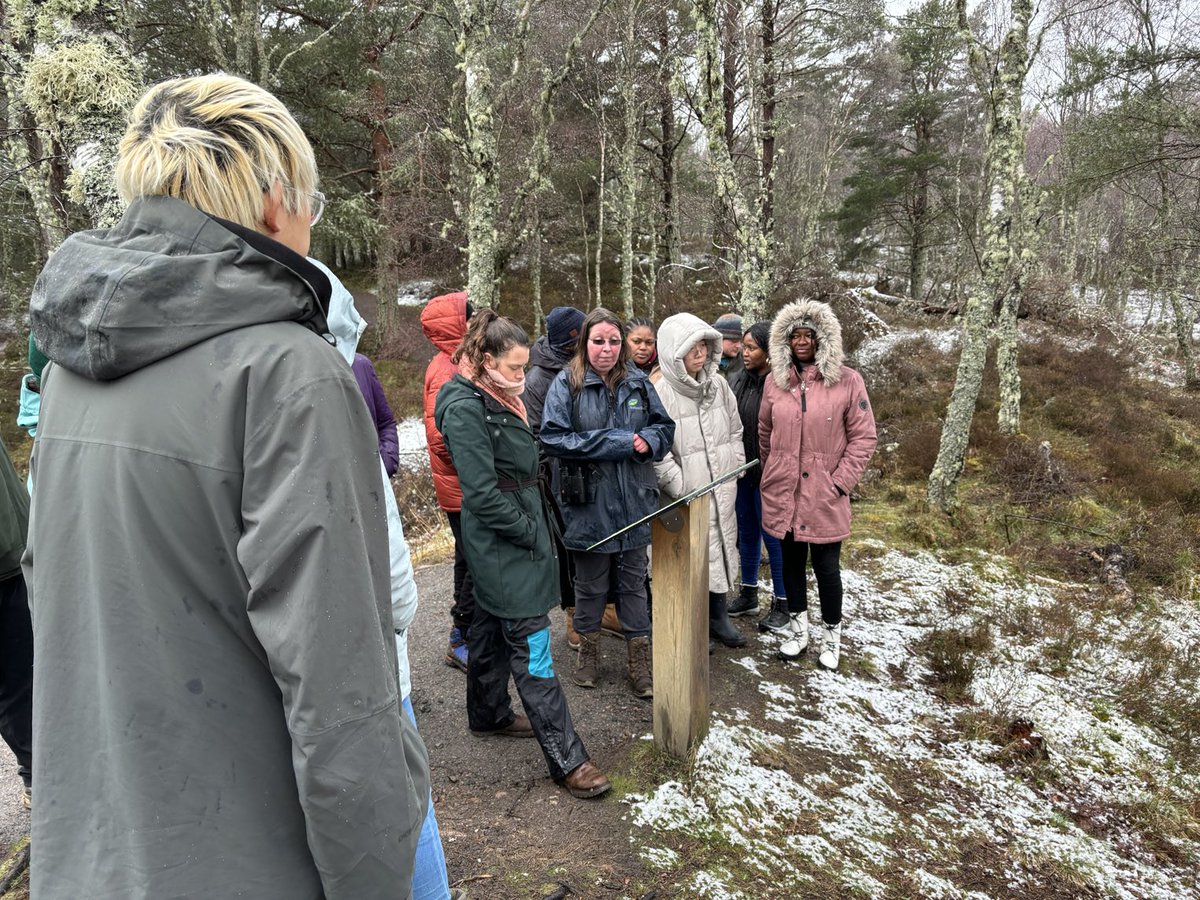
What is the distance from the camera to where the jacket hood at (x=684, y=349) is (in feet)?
13.7

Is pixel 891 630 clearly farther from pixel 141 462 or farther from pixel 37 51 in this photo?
pixel 37 51

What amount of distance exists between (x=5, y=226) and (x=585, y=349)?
1923cm

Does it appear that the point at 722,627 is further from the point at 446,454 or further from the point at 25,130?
the point at 25,130

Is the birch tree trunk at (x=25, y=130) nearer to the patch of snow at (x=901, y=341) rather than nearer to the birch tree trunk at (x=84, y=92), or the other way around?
the birch tree trunk at (x=84, y=92)

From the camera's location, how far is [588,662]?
157 inches

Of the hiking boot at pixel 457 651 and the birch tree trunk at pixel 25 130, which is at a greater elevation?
the birch tree trunk at pixel 25 130

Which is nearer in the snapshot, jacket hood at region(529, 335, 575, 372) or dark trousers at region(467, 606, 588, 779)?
dark trousers at region(467, 606, 588, 779)

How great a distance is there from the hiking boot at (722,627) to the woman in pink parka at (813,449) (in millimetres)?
308

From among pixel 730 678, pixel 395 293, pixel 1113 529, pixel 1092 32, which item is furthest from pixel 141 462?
pixel 395 293

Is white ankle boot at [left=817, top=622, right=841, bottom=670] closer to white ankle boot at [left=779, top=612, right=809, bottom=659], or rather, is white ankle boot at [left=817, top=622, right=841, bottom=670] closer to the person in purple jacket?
white ankle boot at [left=779, top=612, right=809, bottom=659]

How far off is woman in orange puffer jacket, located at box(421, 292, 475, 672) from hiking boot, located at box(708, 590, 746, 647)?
5.41 feet

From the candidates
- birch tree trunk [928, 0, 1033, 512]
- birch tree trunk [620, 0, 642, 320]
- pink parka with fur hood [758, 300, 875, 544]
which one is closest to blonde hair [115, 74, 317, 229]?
pink parka with fur hood [758, 300, 875, 544]

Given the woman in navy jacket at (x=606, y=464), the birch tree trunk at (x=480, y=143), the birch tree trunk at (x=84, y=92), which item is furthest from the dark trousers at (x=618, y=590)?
the birch tree trunk at (x=480, y=143)

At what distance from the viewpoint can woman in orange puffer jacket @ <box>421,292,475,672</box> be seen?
389 centimetres
